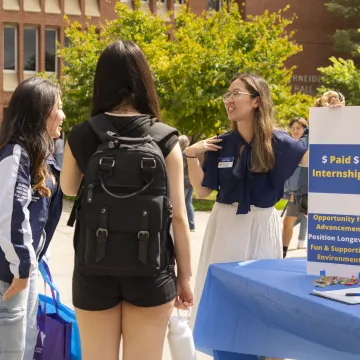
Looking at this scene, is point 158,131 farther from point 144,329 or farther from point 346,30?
point 346,30

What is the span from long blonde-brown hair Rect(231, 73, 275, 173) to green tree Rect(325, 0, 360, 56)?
139 ft

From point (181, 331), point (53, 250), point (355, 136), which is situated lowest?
point (53, 250)

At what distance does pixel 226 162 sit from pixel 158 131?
1.87 metres

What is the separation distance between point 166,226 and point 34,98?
4.00 ft

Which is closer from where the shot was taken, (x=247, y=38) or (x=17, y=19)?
(x=247, y=38)

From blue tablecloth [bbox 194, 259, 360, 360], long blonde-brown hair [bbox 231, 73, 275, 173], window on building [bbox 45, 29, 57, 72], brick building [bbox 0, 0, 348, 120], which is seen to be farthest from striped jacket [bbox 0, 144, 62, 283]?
window on building [bbox 45, 29, 57, 72]

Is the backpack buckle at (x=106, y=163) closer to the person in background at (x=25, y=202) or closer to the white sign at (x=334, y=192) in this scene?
the person in background at (x=25, y=202)

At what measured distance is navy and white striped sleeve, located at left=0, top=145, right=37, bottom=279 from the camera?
349cm

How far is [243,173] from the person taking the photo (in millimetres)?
4699

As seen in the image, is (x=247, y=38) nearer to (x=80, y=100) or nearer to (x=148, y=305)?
(x=80, y=100)

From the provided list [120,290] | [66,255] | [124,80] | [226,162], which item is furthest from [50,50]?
[120,290]

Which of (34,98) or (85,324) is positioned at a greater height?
(34,98)

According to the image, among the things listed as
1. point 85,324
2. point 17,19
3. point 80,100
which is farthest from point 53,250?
point 17,19

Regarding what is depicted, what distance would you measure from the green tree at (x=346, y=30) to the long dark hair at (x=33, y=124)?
43738mm
